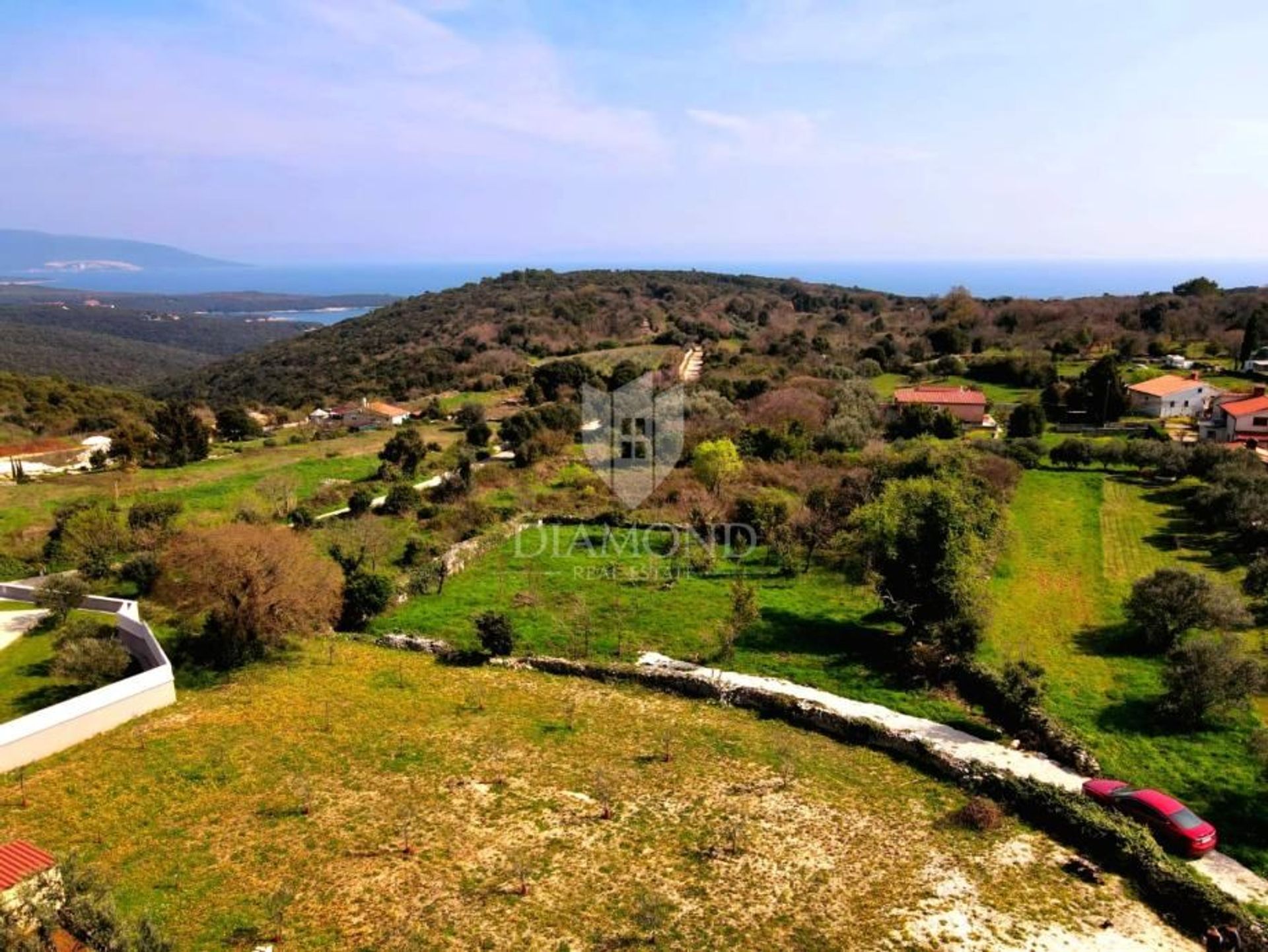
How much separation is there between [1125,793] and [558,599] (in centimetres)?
1533

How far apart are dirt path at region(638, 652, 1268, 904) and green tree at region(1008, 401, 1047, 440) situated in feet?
90.2

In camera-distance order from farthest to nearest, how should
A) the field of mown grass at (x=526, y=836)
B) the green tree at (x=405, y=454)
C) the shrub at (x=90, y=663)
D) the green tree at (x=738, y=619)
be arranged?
1. the green tree at (x=405, y=454)
2. the green tree at (x=738, y=619)
3. the shrub at (x=90, y=663)
4. the field of mown grass at (x=526, y=836)

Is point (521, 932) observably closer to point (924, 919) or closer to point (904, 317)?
point (924, 919)

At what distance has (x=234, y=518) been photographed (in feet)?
97.0

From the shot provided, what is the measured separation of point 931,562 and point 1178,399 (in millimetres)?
34079

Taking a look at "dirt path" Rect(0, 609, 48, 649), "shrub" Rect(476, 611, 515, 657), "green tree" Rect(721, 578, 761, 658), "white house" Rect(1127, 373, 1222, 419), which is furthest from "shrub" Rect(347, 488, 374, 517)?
"white house" Rect(1127, 373, 1222, 419)

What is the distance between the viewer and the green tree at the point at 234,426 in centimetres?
4925

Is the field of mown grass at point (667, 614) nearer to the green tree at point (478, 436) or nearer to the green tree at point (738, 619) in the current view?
the green tree at point (738, 619)

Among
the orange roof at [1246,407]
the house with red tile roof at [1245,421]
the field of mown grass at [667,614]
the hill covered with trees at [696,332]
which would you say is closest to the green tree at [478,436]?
the field of mown grass at [667,614]

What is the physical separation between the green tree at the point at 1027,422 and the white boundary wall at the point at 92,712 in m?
38.2

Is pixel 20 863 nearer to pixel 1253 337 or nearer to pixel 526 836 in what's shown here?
pixel 526 836

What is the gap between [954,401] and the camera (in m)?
44.8

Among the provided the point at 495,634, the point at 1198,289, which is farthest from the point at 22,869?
the point at 1198,289

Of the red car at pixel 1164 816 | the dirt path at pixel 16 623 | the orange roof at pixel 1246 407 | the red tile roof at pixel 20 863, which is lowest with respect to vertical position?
the dirt path at pixel 16 623
